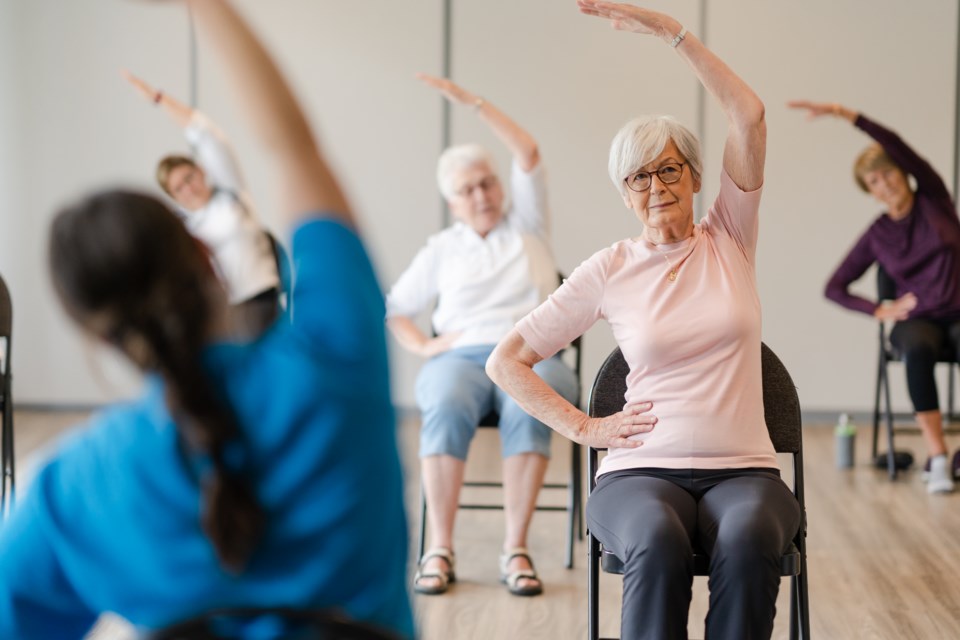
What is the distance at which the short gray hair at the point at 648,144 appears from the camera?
233 centimetres

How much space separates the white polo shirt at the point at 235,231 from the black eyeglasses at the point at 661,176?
2.35 meters

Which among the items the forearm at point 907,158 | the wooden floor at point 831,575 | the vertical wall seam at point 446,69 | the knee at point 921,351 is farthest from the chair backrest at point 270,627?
the vertical wall seam at point 446,69

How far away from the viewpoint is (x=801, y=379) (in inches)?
219

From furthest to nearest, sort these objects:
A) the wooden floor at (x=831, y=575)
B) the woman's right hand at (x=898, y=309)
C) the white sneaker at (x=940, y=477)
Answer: the woman's right hand at (x=898, y=309) < the white sneaker at (x=940, y=477) < the wooden floor at (x=831, y=575)

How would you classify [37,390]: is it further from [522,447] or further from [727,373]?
[727,373]

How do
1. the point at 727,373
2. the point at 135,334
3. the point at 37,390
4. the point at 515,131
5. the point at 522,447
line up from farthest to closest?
1. the point at 37,390
2. the point at 515,131
3. the point at 522,447
4. the point at 727,373
5. the point at 135,334

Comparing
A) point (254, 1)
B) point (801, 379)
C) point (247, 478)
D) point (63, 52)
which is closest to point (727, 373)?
point (247, 478)

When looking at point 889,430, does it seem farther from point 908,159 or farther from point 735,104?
point 735,104

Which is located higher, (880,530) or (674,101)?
(674,101)

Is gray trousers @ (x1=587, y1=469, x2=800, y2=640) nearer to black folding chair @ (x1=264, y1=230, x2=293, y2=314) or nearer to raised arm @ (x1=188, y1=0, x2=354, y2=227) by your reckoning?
raised arm @ (x1=188, y1=0, x2=354, y2=227)

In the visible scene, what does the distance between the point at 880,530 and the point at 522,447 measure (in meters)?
1.33

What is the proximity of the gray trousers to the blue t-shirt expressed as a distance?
3.56 feet

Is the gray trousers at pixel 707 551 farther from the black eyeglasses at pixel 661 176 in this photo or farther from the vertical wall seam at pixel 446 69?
the vertical wall seam at pixel 446 69

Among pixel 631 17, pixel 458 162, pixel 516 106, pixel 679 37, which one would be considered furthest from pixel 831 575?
pixel 516 106
